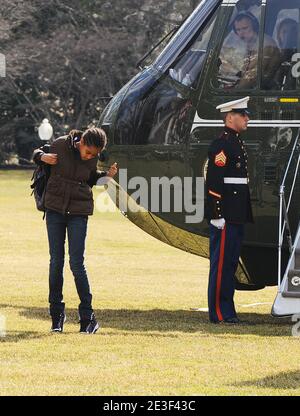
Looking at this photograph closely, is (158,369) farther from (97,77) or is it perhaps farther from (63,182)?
(97,77)

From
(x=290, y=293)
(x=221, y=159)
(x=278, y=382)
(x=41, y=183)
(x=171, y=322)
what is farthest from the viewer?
(x=171, y=322)

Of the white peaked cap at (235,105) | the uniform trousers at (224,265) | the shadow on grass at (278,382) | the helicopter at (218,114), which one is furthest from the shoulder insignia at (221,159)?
the shadow on grass at (278,382)

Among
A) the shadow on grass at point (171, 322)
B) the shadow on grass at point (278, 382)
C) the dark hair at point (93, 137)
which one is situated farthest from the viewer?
the shadow on grass at point (171, 322)

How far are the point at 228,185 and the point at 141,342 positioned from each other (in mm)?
1825

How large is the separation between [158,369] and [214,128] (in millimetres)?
3688

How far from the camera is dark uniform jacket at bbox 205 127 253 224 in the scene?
10.9m

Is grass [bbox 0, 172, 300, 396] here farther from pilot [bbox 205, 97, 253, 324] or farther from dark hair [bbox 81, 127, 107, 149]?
dark hair [bbox 81, 127, 107, 149]

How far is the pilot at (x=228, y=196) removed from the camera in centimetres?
1092

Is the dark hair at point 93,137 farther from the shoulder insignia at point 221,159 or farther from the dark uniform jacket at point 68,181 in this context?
the shoulder insignia at point 221,159

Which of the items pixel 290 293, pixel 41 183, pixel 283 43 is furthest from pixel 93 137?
pixel 283 43

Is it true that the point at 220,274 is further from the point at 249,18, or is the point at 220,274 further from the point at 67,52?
the point at 67,52

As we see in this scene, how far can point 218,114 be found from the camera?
1159 centimetres

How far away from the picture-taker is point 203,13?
11828mm

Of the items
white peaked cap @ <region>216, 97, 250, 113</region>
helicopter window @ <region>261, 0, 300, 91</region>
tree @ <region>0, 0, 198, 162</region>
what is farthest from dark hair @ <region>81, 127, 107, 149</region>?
tree @ <region>0, 0, 198, 162</region>
